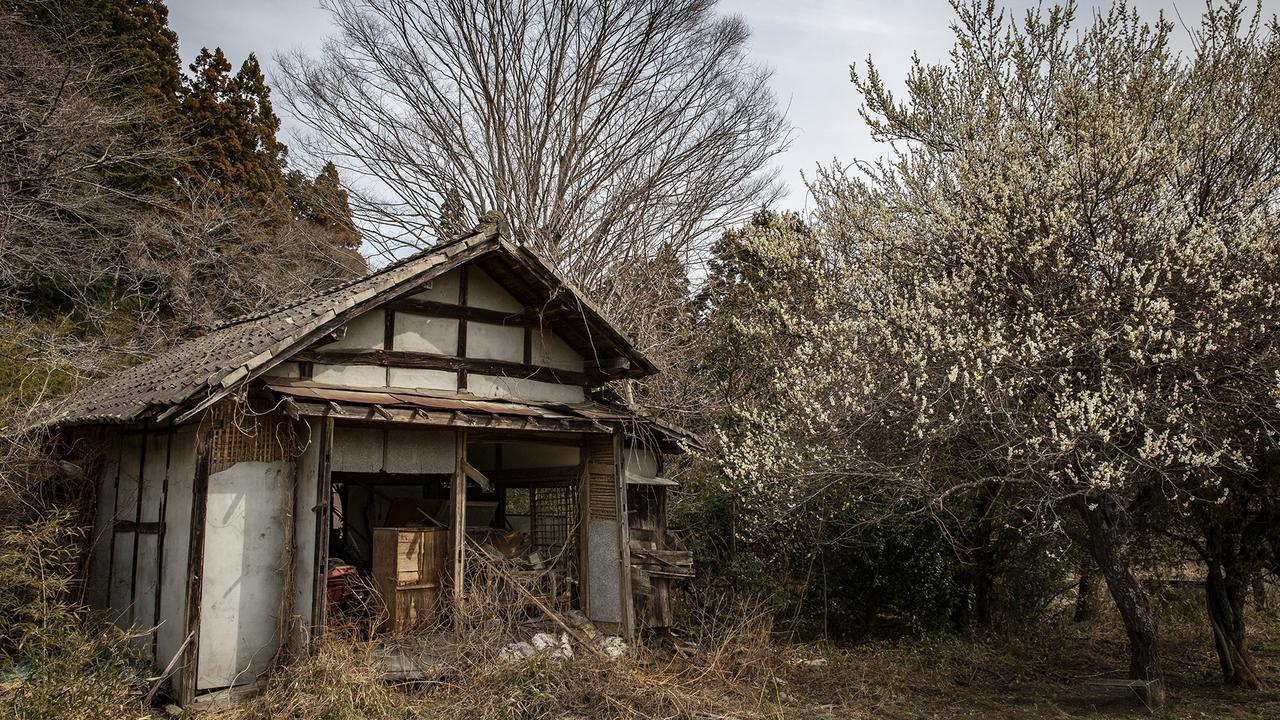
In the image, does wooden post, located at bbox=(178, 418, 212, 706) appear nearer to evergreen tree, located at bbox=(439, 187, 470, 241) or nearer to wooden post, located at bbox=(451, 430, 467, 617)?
wooden post, located at bbox=(451, 430, 467, 617)

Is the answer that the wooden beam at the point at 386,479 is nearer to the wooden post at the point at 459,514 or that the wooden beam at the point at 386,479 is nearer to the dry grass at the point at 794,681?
the wooden post at the point at 459,514

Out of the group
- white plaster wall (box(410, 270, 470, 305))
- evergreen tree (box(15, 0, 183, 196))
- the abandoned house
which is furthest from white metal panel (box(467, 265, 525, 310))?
evergreen tree (box(15, 0, 183, 196))

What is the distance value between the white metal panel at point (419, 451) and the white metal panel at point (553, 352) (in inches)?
60.6

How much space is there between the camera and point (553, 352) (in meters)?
9.85

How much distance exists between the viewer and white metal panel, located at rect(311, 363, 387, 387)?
26.3ft

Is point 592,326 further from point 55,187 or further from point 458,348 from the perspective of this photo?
point 55,187

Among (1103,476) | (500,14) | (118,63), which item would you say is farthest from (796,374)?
(118,63)

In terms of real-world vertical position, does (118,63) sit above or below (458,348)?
above

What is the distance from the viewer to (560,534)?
10.8 metres

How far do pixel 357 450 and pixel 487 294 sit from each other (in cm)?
225

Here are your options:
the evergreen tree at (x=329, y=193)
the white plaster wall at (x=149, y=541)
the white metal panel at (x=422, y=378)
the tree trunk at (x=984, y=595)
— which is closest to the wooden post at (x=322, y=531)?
the white metal panel at (x=422, y=378)

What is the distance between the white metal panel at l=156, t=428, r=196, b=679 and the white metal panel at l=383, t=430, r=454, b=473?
1748mm

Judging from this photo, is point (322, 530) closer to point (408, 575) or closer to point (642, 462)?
point (408, 575)

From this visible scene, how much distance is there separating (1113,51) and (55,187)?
569 inches
